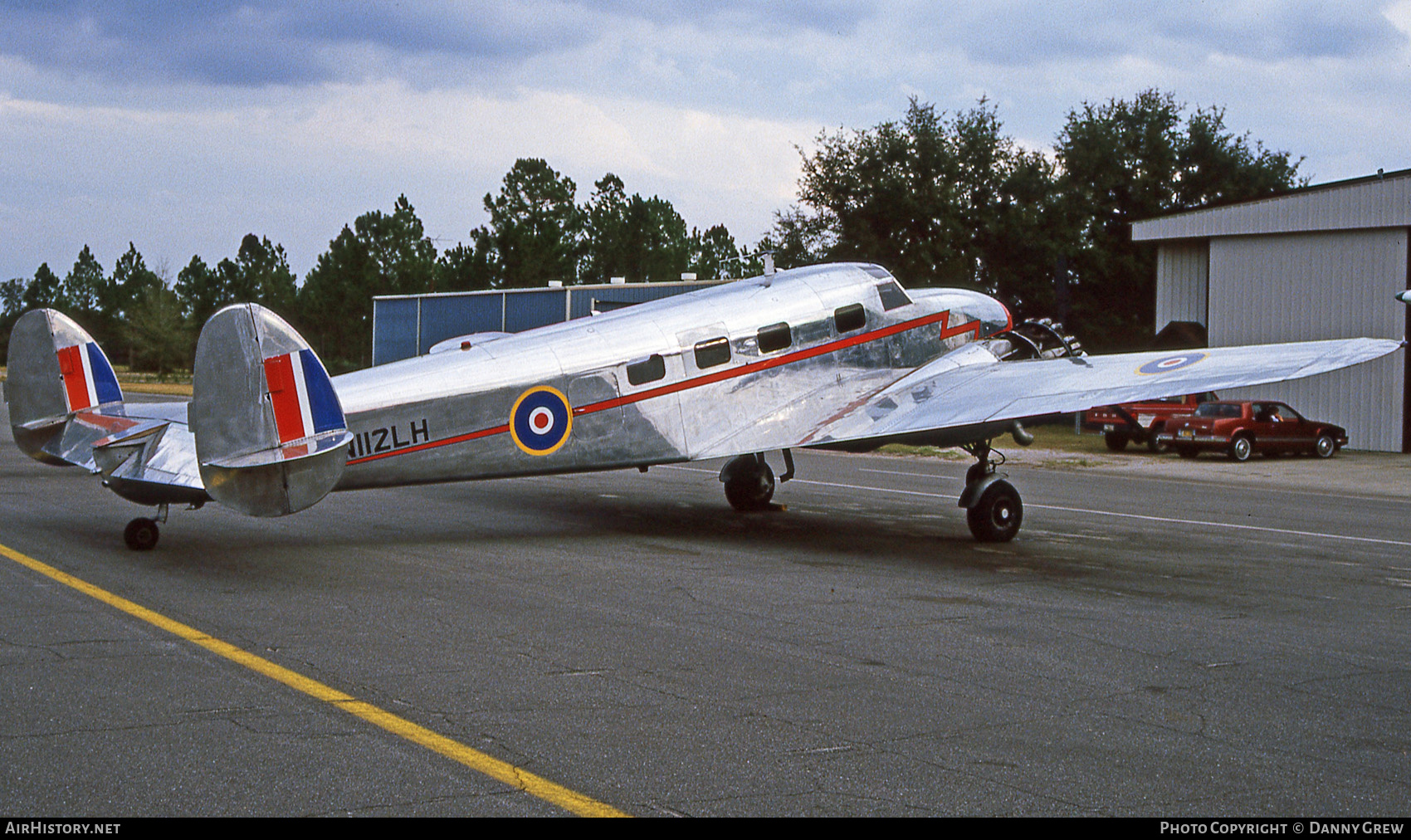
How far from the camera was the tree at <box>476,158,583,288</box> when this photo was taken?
3455 inches

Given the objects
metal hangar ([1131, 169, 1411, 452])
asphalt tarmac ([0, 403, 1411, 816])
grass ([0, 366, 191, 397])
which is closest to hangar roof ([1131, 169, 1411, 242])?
metal hangar ([1131, 169, 1411, 452])

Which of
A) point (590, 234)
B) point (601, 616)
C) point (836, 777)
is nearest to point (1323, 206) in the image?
point (601, 616)

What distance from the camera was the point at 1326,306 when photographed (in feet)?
114

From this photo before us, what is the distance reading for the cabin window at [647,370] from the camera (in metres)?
13.8

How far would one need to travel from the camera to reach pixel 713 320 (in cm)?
1459

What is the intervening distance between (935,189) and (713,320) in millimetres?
42797

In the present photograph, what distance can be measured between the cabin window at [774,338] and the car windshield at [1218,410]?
64.6ft

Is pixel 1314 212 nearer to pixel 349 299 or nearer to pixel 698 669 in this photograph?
pixel 698 669

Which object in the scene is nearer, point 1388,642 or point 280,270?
point 1388,642

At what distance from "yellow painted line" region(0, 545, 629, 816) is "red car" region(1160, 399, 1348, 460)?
26850 mm

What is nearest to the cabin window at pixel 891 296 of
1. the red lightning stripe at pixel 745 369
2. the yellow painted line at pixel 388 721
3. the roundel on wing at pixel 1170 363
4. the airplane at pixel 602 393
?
the airplane at pixel 602 393

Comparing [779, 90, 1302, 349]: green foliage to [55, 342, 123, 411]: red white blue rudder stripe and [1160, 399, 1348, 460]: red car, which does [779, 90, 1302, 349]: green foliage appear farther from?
[55, 342, 123, 411]: red white blue rudder stripe

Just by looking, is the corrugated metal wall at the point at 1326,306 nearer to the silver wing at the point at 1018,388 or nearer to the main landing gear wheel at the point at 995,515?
the silver wing at the point at 1018,388

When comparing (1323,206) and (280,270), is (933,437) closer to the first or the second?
(1323,206)
